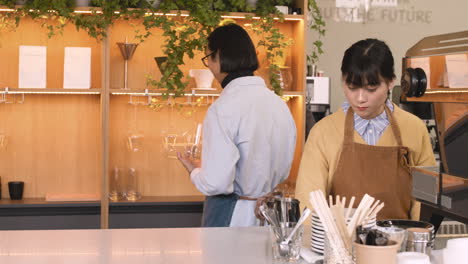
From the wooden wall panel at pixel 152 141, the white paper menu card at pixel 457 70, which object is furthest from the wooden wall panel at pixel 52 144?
the white paper menu card at pixel 457 70

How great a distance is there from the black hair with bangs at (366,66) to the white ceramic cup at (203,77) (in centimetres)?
204

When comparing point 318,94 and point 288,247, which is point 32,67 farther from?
point 288,247

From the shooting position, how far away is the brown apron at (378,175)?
251 cm

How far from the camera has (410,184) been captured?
2520 mm

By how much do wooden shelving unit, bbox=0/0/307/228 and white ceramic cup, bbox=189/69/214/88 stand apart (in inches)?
3.3

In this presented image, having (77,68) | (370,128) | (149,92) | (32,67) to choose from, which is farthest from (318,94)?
(370,128)

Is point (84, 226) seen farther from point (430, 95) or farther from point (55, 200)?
point (430, 95)

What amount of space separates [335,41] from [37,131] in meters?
3.33

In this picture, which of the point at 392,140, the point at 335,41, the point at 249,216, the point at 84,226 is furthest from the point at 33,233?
the point at 335,41

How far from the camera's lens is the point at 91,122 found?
4.64 m

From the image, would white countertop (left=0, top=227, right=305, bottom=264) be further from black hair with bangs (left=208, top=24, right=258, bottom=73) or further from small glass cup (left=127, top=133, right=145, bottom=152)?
small glass cup (left=127, top=133, right=145, bottom=152)

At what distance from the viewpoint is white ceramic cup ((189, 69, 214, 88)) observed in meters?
4.44

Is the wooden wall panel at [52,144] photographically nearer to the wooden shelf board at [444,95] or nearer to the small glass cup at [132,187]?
the small glass cup at [132,187]

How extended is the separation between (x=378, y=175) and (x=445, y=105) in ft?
1.67
